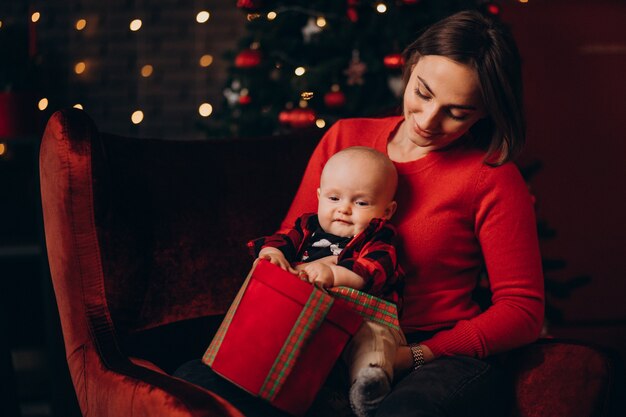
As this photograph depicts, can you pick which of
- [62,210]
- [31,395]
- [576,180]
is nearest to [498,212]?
[62,210]

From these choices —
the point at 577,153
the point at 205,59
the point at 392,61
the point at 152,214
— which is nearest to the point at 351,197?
the point at 152,214

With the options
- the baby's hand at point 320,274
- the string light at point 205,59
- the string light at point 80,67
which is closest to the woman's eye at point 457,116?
the baby's hand at point 320,274

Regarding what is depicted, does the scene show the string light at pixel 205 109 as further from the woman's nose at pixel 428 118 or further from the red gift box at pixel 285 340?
the red gift box at pixel 285 340

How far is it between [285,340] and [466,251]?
0.53 m

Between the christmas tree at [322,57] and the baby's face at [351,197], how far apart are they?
42.3 inches

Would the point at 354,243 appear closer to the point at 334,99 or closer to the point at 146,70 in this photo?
the point at 334,99

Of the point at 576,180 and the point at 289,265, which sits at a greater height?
the point at 289,265

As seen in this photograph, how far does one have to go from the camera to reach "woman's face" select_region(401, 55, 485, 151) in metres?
1.48

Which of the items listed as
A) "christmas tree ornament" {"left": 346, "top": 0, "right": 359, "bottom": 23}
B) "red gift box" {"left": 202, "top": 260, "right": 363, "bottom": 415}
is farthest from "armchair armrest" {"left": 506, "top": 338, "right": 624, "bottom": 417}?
"christmas tree ornament" {"left": 346, "top": 0, "right": 359, "bottom": 23}

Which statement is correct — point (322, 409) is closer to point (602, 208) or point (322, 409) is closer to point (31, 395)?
point (31, 395)

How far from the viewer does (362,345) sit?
1.31 meters

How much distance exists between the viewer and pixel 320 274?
1365mm

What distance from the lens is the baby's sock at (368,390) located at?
4.13 feet

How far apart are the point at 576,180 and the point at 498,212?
6.21ft
